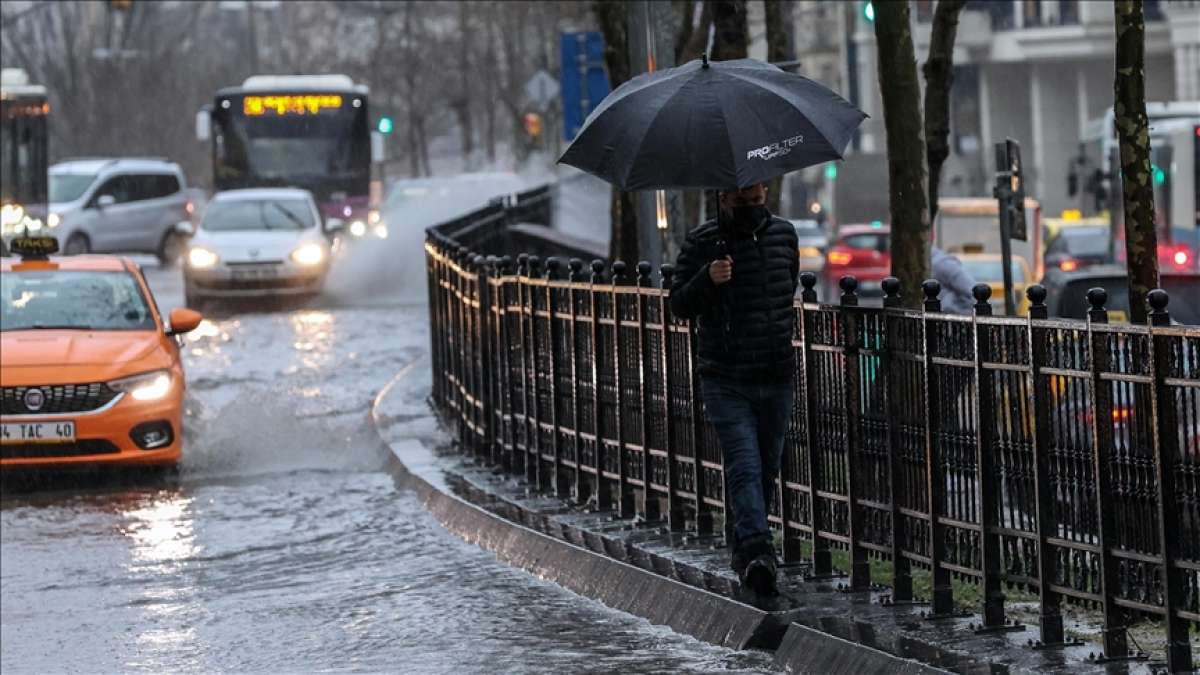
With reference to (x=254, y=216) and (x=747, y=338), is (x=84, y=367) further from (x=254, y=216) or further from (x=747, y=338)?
(x=254, y=216)

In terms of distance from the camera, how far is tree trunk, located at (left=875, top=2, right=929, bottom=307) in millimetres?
14406

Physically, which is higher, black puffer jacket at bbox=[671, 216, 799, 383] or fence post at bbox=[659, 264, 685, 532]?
black puffer jacket at bbox=[671, 216, 799, 383]

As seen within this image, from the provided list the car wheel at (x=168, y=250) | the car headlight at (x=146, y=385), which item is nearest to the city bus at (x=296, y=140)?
the car wheel at (x=168, y=250)

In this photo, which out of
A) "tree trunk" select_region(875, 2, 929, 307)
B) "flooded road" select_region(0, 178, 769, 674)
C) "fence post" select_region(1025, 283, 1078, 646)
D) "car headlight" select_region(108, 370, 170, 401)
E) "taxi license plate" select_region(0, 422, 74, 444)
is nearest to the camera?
"fence post" select_region(1025, 283, 1078, 646)

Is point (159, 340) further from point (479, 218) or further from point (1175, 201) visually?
point (1175, 201)

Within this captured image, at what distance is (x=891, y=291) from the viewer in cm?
875

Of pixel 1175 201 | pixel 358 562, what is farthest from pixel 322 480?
pixel 1175 201

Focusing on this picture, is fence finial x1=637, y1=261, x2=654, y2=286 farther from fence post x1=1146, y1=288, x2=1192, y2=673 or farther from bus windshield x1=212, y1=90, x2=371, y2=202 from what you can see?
bus windshield x1=212, y1=90, x2=371, y2=202

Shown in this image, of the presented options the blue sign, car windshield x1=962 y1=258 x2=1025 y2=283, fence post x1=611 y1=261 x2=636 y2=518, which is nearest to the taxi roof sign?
fence post x1=611 y1=261 x2=636 y2=518

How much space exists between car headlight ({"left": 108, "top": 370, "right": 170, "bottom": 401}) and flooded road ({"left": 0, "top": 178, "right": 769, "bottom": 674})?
0.60 meters

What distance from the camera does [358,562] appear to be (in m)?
12.6

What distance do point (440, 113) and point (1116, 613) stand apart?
10005 cm

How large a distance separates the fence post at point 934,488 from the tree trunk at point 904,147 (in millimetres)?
5571

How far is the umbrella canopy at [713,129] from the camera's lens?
9039 millimetres
